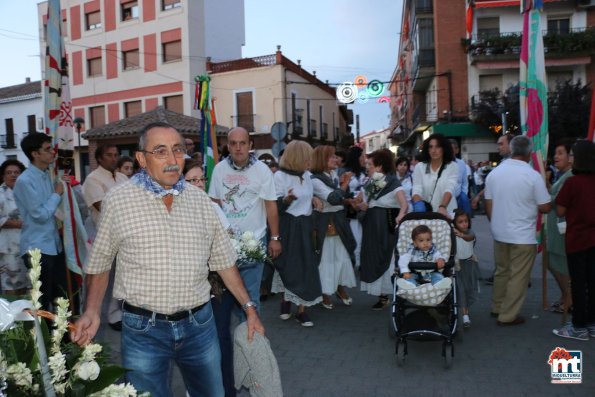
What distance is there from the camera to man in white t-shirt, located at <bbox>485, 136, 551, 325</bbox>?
5.70 meters

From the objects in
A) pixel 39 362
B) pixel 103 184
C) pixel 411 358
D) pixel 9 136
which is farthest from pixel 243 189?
pixel 9 136

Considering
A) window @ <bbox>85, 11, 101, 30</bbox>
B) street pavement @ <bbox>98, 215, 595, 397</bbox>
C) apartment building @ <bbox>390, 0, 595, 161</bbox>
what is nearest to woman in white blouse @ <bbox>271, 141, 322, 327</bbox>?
street pavement @ <bbox>98, 215, 595, 397</bbox>

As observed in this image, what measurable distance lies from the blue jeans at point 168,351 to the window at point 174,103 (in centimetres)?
2972

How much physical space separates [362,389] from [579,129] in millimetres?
27117

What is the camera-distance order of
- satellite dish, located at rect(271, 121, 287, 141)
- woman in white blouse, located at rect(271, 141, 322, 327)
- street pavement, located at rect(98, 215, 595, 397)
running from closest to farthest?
1. street pavement, located at rect(98, 215, 595, 397)
2. woman in white blouse, located at rect(271, 141, 322, 327)
3. satellite dish, located at rect(271, 121, 287, 141)

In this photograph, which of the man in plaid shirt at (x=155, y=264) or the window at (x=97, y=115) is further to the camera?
the window at (x=97, y=115)

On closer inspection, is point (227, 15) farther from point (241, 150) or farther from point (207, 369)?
point (207, 369)

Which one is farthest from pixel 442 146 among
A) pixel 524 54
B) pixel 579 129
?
pixel 579 129

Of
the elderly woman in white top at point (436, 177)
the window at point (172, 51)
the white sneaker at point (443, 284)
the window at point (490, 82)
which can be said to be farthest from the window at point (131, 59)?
the white sneaker at point (443, 284)

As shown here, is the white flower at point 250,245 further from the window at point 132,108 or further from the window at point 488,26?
the window at point 132,108

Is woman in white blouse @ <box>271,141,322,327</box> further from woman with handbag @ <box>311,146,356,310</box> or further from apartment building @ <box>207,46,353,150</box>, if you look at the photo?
apartment building @ <box>207,46,353,150</box>

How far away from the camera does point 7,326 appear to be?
1.60m

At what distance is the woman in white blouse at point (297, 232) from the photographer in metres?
6.07

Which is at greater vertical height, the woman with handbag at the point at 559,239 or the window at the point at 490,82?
the window at the point at 490,82
